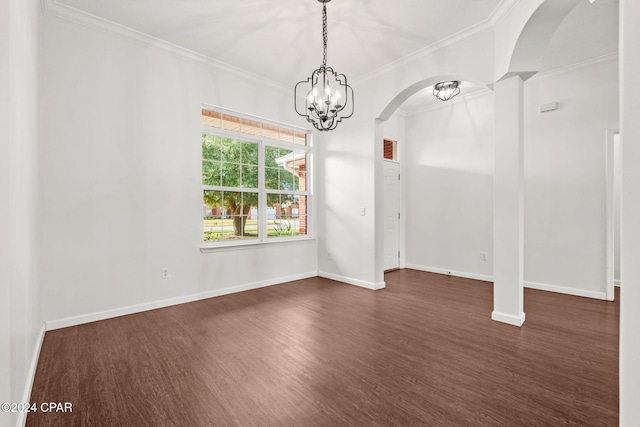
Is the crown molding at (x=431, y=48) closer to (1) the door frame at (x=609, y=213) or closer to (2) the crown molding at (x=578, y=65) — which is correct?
(2) the crown molding at (x=578, y=65)

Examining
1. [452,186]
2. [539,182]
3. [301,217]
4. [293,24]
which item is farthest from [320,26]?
[539,182]

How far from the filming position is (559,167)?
4.29 m

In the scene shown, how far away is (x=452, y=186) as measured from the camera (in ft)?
18.2

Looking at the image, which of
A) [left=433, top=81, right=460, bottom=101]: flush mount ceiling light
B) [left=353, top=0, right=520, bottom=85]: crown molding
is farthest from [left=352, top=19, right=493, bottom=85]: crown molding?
[left=433, top=81, right=460, bottom=101]: flush mount ceiling light

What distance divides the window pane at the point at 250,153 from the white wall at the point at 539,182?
10.8 ft

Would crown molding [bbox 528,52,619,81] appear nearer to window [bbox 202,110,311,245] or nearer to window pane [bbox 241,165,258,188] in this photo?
window [bbox 202,110,311,245]

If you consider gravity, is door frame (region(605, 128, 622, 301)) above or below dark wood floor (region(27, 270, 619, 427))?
above

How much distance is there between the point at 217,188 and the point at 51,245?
1.86 m

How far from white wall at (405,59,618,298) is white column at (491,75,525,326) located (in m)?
1.73

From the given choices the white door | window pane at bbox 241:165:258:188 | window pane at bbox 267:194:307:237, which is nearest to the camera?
window pane at bbox 241:165:258:188

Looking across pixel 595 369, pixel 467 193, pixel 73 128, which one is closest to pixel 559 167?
pixel 467 193

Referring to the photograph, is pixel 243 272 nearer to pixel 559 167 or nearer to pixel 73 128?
pixel 73 128

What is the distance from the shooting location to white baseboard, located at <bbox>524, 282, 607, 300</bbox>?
3.98 meters

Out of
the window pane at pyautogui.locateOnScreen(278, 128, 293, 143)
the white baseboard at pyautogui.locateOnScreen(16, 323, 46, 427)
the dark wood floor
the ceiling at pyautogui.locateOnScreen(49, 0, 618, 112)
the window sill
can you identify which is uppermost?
the ceiling at pyautogui.locateOnScreen(49, 0, 618, 112)
